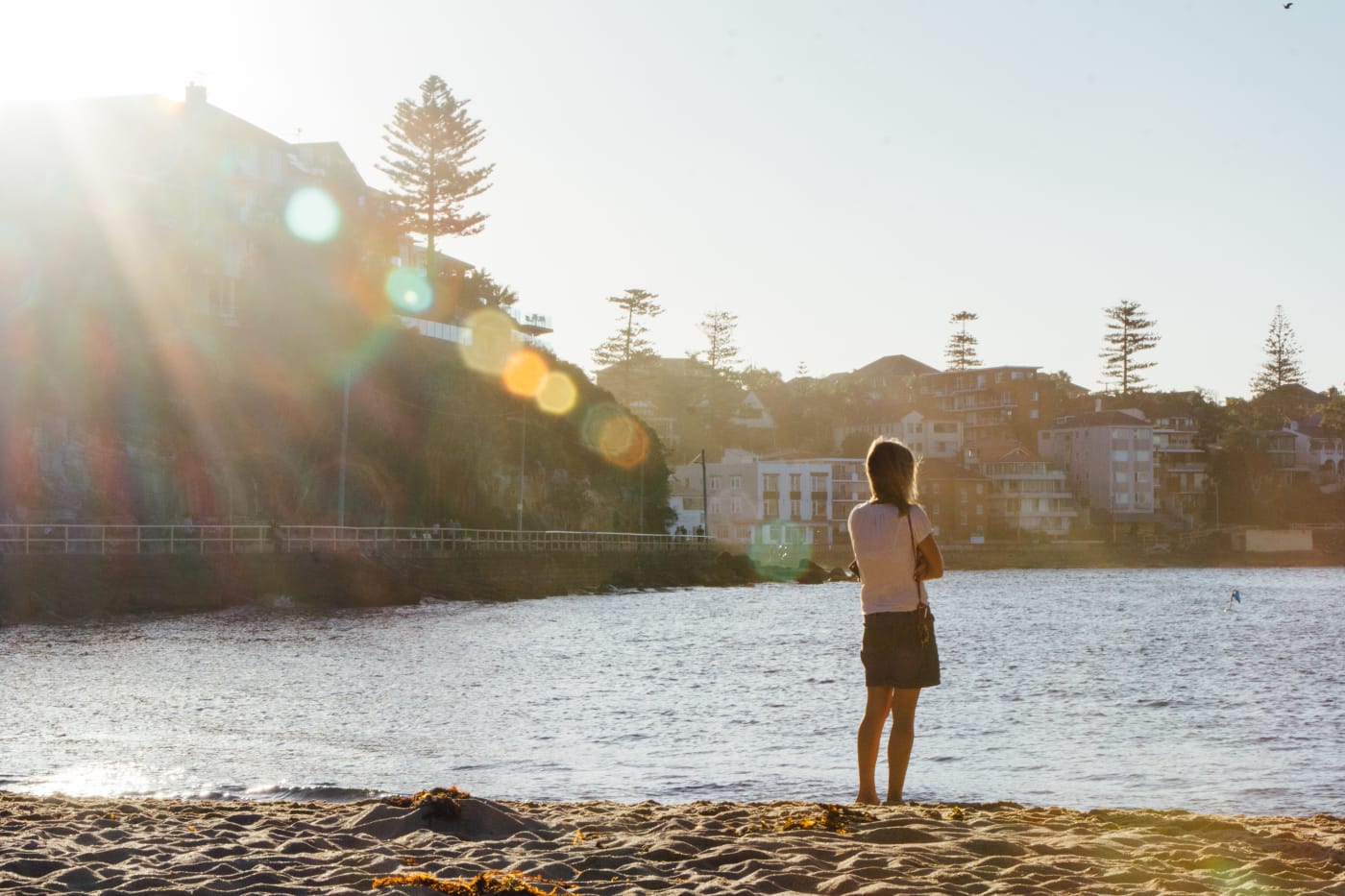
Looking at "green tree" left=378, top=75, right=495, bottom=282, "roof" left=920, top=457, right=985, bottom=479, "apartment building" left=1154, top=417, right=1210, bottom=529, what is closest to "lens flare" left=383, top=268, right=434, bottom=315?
"green tree" left=378, top=75, right=495, bottom=282

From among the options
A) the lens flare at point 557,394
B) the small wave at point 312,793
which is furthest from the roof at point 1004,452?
the small wave at point 312,793

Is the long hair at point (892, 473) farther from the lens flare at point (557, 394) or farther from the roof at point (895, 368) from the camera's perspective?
the roof at point (895, 368)

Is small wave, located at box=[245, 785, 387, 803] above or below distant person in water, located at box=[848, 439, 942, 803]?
below

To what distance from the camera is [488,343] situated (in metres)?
80.2

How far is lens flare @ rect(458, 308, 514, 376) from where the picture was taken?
7750 cm

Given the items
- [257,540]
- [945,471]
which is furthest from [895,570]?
[945,471]

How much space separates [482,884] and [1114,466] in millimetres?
131681

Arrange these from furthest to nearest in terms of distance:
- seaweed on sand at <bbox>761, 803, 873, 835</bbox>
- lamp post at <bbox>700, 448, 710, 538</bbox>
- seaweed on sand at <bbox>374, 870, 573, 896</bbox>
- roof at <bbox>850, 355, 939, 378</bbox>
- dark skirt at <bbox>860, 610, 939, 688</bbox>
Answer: roof at <bbox>850, 355, 939, 378</bbox>
lamp post at <bbox>700, 448, 710, 538</bbox>
dark skirt at <bbox>860, 610, 939, 688</bbox>
seaweed on sand at <bbox>761, 803, 873, 835</bbox>
seaweed on sand at <bbox>374, 870, 573, 896</bbox>

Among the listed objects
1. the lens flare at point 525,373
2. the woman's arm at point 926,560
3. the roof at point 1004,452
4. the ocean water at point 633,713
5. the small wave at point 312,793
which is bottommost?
the ocean water at point 633,713

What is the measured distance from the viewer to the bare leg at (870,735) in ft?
27.3

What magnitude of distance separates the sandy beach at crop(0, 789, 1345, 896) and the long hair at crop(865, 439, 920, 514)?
189 cm

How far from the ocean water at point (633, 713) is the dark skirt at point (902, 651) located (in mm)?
4851

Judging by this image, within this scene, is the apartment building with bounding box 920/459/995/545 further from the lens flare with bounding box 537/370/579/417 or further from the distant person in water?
the distant person in water

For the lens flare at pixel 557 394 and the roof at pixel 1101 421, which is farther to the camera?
the roof at pixel 1101 421
